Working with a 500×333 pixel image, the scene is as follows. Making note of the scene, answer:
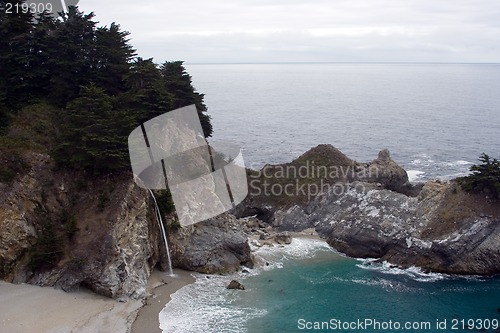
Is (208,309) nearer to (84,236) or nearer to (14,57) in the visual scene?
(84,236)

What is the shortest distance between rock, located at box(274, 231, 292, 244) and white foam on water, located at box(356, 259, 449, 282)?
20.4ft

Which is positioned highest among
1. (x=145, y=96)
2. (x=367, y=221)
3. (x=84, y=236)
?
(x=145, y=96)

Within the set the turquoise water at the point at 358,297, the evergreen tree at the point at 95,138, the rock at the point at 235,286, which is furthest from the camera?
the rock at the point at 235,286

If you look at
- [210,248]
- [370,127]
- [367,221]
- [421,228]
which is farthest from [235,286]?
[370,127]

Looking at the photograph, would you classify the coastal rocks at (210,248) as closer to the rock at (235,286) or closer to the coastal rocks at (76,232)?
the coastal rocks at (76,232)

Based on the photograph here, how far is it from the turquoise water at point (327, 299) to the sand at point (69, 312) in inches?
56.8

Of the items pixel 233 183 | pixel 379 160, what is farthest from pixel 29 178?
pixel 379 160

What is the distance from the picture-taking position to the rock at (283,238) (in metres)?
40.2

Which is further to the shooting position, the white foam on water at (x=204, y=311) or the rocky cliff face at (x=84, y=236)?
the rocky cliff face at (x=84, y=236)

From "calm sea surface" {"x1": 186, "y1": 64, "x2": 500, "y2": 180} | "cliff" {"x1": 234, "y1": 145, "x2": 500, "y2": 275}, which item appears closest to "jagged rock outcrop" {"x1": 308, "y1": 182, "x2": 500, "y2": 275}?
"cliff" {"x1": 234, "y1": 145, "x2": 500, "y2": 275}

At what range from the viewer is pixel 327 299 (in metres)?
30.8

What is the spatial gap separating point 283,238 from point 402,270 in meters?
9.87

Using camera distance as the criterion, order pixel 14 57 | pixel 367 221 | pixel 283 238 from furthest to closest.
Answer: pixel 283 238
pixel 367 221
pixel 14 57

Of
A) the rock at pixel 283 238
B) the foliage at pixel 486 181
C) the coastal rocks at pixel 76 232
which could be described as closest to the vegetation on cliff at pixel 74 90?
the coastal rocks at pixel 76 232
